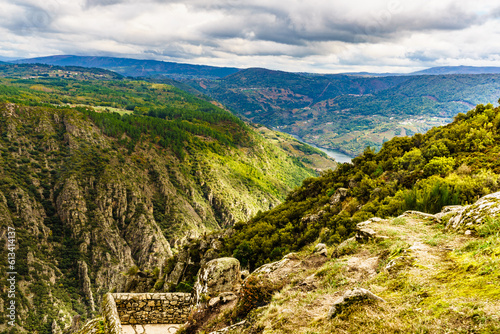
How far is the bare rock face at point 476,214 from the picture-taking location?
9297 millimetres

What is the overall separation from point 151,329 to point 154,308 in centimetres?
110

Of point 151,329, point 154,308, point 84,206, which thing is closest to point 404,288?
point 154,308

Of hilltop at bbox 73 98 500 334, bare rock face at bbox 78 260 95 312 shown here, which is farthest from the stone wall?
bare rock face at bbox 78 260 95 312

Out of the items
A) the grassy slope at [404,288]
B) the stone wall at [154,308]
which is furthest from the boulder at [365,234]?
the stone wall at [154,308]

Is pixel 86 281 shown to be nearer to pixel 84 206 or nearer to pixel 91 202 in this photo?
pixel 84 206

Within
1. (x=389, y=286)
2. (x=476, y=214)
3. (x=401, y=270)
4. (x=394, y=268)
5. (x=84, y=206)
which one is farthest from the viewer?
(x=84, y=206)

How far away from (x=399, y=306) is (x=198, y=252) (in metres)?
29.3

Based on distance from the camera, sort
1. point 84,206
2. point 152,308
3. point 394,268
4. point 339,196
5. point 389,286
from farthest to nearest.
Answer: point 84,206
point 339,196
point 152,308
point 394,268
point 389,286

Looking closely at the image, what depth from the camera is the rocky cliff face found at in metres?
78.8

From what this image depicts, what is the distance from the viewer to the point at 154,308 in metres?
15.2

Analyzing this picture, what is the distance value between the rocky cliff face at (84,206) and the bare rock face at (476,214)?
202ft

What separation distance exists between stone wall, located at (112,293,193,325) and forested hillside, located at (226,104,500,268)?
9.47 metres

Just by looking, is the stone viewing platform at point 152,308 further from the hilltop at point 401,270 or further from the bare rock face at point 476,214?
the bare rock face at point 476,214

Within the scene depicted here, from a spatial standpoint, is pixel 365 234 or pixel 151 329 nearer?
pixel 365 234
